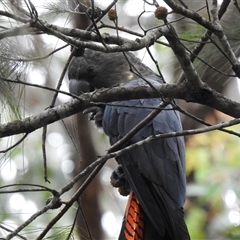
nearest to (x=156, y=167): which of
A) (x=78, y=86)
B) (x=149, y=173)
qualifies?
(x=149, y=173)

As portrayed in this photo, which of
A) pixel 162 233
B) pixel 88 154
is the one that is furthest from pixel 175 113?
pixel 88 154

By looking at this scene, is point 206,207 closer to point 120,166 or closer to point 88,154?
point 88,154

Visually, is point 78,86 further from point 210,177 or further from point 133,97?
point 210,177

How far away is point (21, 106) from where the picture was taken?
2.05 metres

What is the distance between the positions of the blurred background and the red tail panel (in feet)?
0.71

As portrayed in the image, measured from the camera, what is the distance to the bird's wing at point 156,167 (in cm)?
245

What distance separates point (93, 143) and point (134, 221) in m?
2.05

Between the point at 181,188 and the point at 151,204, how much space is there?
208 mm

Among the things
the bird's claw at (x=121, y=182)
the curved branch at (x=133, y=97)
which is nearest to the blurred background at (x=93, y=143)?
the curved branch at (x=133, y=97)

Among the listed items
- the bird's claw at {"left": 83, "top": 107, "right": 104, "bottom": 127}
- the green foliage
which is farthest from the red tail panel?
the green foliage

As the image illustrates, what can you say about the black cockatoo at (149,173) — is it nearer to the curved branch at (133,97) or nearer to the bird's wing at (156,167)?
the bird's wing at (156,167)

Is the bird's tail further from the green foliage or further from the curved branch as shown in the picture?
the green foliage

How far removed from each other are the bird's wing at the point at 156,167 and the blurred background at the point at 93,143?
0.78ft

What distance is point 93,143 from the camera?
4.53 metres
